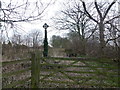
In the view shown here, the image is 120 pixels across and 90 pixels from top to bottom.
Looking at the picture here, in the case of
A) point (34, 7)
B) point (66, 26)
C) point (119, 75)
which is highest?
point (66, 26)

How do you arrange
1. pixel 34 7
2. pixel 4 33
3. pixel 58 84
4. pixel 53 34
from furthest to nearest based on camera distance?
1. pixel 53 34
2. pixel 58 84
3. pixel 34 7
4. pixel 4 33

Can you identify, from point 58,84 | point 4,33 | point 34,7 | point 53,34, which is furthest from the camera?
point 53,34

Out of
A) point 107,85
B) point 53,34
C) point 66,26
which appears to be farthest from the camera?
point 66,26

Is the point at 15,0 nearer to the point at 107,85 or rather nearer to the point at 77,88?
the point at 77,88

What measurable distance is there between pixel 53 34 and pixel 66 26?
7.15 ft

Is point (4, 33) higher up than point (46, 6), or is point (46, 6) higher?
point (46, 6)

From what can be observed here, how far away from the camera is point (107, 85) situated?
3.56 meters

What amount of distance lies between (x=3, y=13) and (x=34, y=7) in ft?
2.42

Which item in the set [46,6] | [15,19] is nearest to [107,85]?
[46,6]

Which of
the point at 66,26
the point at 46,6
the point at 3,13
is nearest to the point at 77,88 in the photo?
the point at 46,6

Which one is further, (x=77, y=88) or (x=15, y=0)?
(x=77, y=88)

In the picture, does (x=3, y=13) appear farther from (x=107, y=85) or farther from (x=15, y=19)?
(x=107, y=85)

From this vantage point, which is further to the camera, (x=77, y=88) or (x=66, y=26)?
(x=66, y=26)

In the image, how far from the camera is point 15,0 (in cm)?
313
